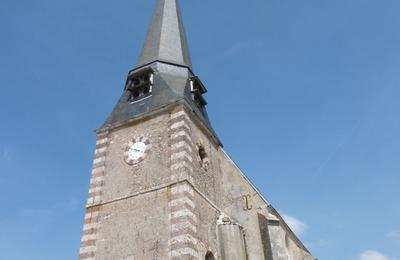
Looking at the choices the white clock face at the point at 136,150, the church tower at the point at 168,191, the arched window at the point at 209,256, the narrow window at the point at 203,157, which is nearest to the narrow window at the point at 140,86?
the church tower at the point at 168,191

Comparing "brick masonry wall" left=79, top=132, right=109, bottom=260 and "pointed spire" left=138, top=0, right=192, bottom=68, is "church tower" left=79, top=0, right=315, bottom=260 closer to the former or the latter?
"brick masonry wall" left=79, top=132, right=109, bottom=260

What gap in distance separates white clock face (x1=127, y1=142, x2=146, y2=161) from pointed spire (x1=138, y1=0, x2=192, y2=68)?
447 cm

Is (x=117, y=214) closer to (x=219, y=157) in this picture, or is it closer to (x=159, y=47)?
(x=219, y=157)

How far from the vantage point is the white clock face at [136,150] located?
512 inches

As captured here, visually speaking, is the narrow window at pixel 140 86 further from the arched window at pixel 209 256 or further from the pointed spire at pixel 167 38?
the arched window at pixel 209 256

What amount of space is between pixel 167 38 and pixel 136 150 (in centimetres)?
647

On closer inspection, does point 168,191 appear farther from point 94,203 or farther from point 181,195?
→ point 94,203

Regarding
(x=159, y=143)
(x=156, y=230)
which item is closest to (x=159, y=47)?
(x=159, y=143)

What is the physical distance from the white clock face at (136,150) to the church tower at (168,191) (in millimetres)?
39

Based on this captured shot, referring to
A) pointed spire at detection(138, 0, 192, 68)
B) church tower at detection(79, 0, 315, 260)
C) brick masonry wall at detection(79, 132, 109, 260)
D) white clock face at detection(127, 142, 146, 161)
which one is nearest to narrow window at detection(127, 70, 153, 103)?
church tower at detection(79, 0, 315, 260)

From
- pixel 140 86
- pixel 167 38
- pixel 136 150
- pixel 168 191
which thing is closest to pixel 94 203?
pixel 136 150

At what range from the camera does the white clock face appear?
1300cm

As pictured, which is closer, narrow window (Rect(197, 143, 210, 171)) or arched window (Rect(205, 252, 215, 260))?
arched window (Rect(205, 252, 215, 260))

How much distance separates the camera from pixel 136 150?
13.2 m
